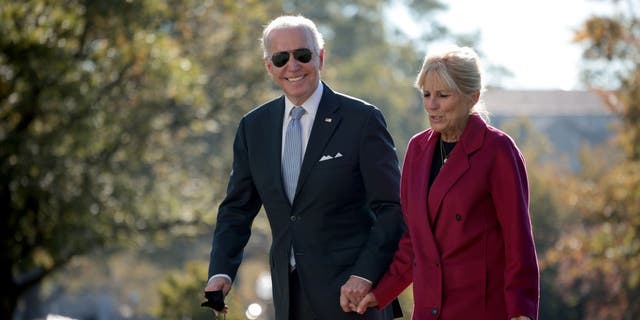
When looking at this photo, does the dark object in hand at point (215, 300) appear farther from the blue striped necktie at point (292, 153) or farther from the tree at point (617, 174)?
the tree at point (617, 174)

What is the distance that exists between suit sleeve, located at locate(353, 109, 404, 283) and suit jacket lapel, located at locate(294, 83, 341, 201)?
17 centimetres

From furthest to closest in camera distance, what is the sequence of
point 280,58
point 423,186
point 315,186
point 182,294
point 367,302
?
point 182,294
point 280,58
point 315,186
point 367,302
point 423,186

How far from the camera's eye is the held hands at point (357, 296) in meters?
6.34

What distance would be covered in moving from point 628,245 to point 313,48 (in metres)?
16.4

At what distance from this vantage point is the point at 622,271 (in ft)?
95.0

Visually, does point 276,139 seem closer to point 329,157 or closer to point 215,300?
point 329,157

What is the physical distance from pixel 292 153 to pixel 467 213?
4.07ft

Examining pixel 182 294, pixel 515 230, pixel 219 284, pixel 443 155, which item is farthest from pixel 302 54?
pixel 182 294

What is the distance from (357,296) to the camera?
20.8ft

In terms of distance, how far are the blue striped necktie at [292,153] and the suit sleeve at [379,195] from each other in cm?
33

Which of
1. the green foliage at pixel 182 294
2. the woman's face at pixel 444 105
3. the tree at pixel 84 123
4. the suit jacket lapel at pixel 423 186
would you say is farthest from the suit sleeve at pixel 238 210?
the tree at pixel 84 123

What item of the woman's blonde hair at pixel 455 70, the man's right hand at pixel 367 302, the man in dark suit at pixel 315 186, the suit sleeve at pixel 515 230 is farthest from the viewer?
the man in dark suit at pixel 315 186

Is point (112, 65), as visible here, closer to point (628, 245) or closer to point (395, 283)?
point (628, 245)

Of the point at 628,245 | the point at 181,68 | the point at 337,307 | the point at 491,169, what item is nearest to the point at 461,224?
the point at 491,169
